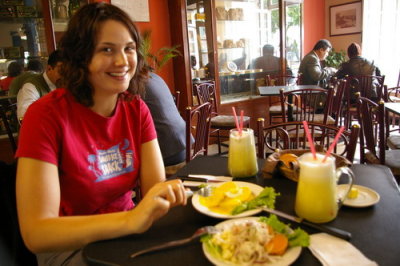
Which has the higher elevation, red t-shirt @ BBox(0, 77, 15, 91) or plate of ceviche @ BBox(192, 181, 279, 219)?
red t-shirt @ BBox(0, 77, 15, 91)

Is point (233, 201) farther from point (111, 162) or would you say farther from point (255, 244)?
point (111, 162)

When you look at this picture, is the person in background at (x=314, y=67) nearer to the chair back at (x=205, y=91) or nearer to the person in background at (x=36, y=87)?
the chair back at (x=205, y=91)

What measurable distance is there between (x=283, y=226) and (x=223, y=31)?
406 centimetres

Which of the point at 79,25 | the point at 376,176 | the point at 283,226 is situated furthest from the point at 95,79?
the point at 376,176

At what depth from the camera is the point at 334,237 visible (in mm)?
761

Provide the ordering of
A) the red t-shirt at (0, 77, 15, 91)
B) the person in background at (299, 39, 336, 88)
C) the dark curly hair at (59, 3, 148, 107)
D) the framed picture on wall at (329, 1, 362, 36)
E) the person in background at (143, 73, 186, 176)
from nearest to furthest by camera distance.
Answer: the dark curly hair at (59, 3, 148, 107) < the person in background at (143, 73, 186, 176) < the red t-shirt at (0, 77, 15, 91) < the person in background at (299, 39, 336, 88) < the framed picture on wall at (329, 1, 362, 36)

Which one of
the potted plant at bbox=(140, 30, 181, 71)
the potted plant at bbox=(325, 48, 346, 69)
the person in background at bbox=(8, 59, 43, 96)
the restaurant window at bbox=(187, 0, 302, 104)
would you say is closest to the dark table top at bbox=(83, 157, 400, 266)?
the person in background at bbox=(8, 59, 43, 96)

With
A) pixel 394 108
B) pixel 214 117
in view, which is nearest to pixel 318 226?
pixel 394 108

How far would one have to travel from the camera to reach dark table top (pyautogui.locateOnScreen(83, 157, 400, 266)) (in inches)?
28.0

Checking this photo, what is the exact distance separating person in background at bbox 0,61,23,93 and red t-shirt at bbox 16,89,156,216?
247 centimetres

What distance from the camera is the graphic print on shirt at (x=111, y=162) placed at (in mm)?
1104

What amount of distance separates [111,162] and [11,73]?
2.65 meters

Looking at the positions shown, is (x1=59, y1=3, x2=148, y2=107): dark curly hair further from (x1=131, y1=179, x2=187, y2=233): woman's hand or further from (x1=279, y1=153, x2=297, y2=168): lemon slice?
(x1=279, y1=153, x2=297, y2=168): lemon slice

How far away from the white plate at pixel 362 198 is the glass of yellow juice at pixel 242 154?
0.31 m
